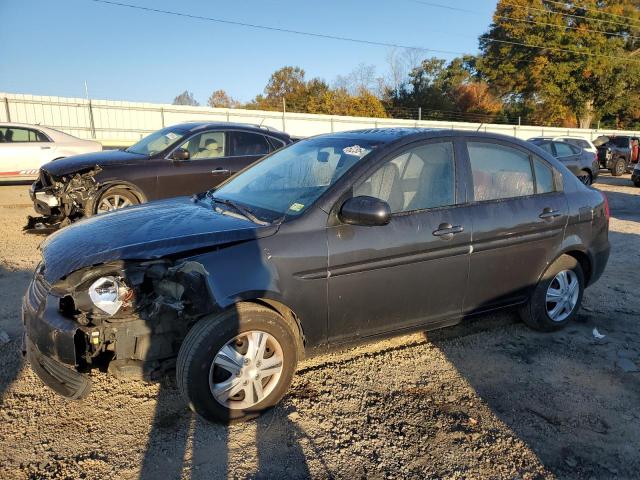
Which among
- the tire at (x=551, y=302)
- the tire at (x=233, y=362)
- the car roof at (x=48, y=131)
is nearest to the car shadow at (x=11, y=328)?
the tire at (x=233, y=362)

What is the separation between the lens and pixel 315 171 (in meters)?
3.68

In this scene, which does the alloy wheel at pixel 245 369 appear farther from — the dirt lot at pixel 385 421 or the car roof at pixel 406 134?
the car roof at pixel 406 134

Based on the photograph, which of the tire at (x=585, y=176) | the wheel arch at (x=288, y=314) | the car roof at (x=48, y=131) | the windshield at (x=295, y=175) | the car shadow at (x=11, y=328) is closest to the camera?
the wheel arch at (x=288, y=314)

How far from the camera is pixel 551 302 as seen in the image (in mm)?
4398

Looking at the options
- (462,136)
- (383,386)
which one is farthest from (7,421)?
(462,136)

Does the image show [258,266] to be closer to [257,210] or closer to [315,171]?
[257,210]

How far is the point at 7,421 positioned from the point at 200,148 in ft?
18.8

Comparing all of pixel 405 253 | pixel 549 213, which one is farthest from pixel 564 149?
pixel 405 253

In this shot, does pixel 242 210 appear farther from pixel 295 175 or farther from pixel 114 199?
pixel 114 199

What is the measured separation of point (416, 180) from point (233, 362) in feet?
5.99

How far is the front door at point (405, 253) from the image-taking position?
325 centimetres

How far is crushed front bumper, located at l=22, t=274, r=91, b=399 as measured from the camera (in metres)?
2.71

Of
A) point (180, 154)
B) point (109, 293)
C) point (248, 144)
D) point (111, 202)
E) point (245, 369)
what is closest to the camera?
point (109, 293)

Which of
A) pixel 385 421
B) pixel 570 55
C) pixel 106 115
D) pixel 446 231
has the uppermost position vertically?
pixel 570 55
